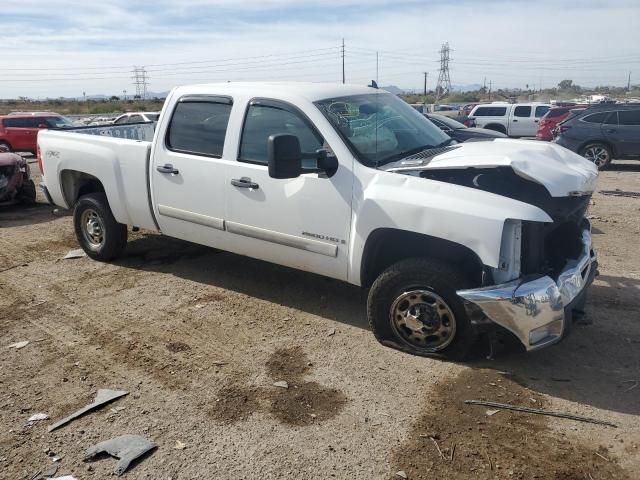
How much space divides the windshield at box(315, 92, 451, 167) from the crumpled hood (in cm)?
40

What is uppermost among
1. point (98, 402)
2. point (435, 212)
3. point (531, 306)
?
point (435, 212)

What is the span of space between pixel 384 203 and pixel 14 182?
8.02 meters

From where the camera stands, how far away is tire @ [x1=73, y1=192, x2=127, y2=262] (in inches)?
249

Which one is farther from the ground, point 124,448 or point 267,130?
point 267,130

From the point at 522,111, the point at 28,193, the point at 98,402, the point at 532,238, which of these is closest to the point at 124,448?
the point at 98,402

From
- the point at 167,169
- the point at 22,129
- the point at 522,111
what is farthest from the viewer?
the point at 522,111

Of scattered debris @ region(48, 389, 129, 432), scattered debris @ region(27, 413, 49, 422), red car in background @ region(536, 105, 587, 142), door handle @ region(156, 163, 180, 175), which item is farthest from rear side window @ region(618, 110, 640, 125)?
scattered debris @ region(27, 413, 49, 422)

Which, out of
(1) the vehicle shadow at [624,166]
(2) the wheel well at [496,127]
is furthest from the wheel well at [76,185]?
(2) the wheel well at [496,127]

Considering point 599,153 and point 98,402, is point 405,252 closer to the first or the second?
point 98,402

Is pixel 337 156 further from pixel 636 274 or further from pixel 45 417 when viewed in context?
pixel 636 274

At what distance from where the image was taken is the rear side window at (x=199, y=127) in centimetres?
513

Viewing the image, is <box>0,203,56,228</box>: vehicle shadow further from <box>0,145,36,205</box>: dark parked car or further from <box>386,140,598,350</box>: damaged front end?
<box>386,140,598,350</box>: damaged front end

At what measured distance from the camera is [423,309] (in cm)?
409

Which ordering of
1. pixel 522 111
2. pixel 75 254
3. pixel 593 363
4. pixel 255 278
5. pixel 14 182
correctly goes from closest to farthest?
pixel 593 363
pixel 255 278
pixel 75 254
pixel 14 182
pixel 522 111
